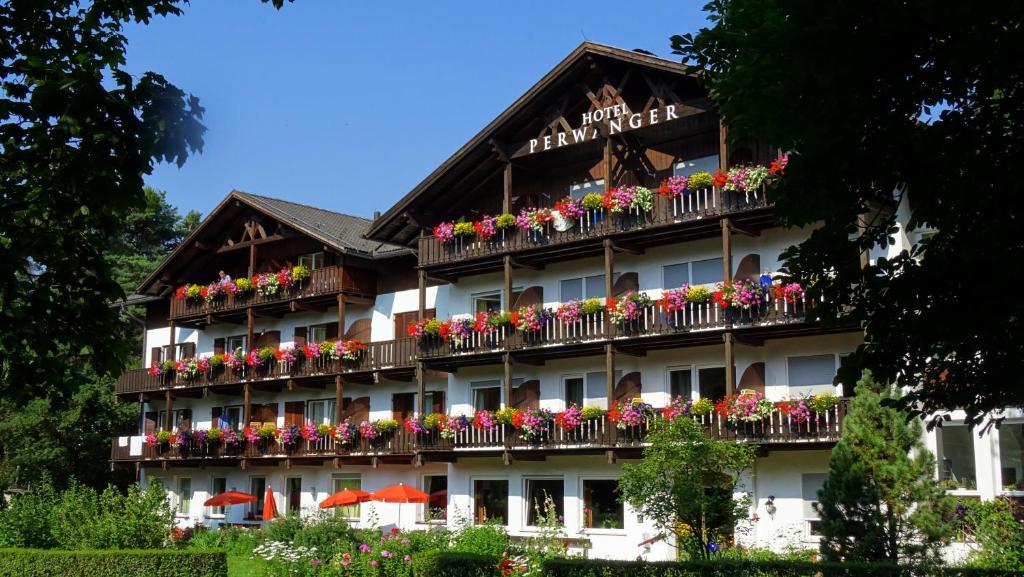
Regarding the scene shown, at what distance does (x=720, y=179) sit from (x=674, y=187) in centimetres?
128

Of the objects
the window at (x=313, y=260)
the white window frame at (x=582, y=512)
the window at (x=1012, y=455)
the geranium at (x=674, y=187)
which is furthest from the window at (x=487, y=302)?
the window at (x=1012, y=455)

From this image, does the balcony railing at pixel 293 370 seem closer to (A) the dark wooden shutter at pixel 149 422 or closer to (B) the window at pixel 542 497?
(A) the dark wooden shutter at pixel 149 422

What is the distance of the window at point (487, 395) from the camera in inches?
1341

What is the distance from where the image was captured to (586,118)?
31156mm

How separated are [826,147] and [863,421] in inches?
548

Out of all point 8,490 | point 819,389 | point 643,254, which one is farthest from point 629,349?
point 8,490

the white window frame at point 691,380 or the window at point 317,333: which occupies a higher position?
the window at point 317,333

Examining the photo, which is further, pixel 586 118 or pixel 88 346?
pixel 586 118

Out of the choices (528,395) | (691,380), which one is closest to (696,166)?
(691,380)

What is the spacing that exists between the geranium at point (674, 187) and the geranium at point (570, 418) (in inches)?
237

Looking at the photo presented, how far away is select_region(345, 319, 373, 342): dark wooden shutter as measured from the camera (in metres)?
38.1

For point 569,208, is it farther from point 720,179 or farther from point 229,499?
point 229,499

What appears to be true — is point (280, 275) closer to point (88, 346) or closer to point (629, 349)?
point (629, 349)

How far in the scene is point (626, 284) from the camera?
1226 inches
